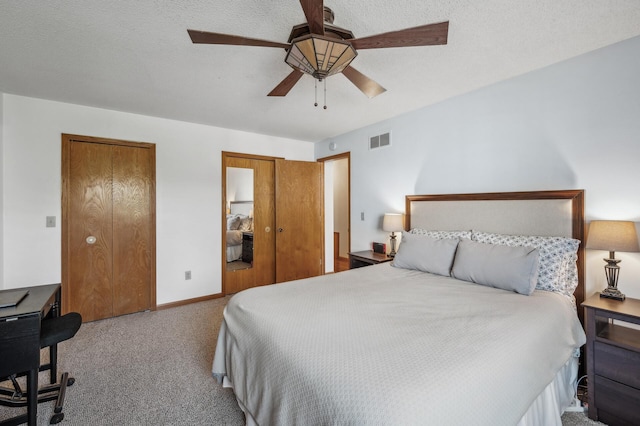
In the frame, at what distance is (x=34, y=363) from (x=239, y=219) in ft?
8.91

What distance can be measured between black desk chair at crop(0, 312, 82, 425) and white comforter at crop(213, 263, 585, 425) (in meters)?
0.95

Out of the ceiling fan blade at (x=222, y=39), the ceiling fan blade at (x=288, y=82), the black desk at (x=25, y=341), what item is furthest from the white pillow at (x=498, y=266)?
the black desk at (x=25, y=341)

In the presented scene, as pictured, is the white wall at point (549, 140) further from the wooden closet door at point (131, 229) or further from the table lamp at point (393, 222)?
the wooden closet door at point (131, 229)

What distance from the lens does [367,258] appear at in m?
3.33

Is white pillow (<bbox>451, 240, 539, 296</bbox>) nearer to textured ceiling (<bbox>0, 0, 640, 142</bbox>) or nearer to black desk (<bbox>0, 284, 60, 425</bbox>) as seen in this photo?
textured ceiling (<bbox>0, 0, 640, 142</bbox>)

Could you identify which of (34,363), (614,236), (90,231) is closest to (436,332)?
(614,236)

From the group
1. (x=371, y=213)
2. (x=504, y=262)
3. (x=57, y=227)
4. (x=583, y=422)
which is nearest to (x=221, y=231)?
(x=57, y=227)

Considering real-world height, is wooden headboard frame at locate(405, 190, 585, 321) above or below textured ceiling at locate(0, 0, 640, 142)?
below

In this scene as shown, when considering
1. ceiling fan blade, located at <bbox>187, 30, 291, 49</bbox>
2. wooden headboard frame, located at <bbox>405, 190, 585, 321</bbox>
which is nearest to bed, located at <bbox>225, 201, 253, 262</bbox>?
wooden headboard frame, located at <bbox>405, 190, 585, 321</bbox>

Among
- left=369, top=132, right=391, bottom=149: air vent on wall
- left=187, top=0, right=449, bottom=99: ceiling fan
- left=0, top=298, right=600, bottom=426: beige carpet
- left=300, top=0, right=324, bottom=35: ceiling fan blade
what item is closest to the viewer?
left=300, top=0, right=324, bottom=35: ceiling fan blade

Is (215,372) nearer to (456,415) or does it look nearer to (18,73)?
(456,415)

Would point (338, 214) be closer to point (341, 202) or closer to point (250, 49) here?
point (341, 202)

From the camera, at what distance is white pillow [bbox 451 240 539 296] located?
75.0 inches

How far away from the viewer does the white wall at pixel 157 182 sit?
2.76m
